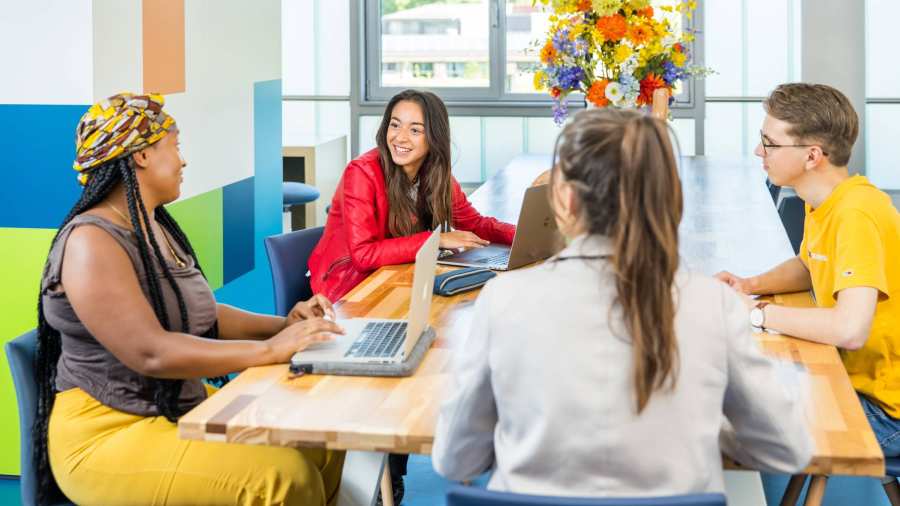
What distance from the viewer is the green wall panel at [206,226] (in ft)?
10.7

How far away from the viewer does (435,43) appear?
7.18 m

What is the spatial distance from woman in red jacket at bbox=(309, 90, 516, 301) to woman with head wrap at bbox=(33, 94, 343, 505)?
0.80 metres

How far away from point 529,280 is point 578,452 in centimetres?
23

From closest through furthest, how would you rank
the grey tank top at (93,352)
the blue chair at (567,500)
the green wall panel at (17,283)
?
the blue chair at (567,500), the grey tank top at (93,352), the green wall panel at (17,283)

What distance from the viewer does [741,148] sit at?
275 inches

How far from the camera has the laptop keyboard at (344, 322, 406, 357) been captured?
6.64ft

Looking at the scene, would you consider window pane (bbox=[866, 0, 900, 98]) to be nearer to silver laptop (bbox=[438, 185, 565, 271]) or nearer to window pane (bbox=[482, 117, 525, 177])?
window pane (bbox=[482, 117, 525, 177])

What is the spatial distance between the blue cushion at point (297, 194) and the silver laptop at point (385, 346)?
3239mm

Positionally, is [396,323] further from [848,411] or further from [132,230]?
[848,411]

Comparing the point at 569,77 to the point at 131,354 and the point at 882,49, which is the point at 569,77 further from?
the point at 882,49

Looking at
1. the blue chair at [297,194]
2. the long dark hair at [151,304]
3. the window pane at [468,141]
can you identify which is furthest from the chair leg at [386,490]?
the window pane at [468,141]

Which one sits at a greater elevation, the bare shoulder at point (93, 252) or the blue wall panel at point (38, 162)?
the blue wall panel at point (38, 162)

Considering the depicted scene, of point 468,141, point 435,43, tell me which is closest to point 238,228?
point 468,141

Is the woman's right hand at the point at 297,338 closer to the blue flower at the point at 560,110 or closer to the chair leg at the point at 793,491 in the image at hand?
the chair leg at the point at 793,491
